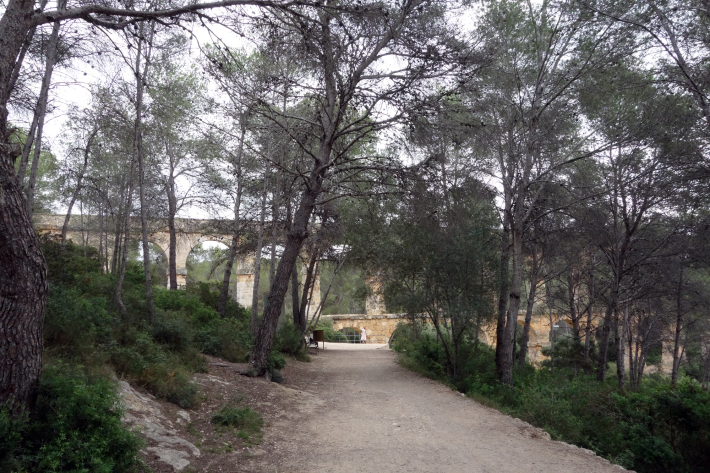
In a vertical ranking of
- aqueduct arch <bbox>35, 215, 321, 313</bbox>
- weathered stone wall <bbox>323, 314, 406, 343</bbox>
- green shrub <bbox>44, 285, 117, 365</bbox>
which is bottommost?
weathered stone wall <bbox>323, 314, 406, 343</bbox>

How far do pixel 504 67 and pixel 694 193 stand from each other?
16.9 feet

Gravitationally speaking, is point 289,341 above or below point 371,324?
above

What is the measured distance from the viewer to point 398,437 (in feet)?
18.7

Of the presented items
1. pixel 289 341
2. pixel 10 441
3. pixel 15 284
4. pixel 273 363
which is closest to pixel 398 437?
pixel 10 441

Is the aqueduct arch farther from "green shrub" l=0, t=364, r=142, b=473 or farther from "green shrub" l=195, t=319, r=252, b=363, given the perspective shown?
"green shrub" l=0, t=364, r=142, b=473

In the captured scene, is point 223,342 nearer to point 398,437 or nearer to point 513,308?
point 398,437

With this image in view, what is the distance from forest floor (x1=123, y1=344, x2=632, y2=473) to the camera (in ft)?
14.7

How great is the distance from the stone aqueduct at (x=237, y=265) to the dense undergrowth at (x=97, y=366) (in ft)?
16.1

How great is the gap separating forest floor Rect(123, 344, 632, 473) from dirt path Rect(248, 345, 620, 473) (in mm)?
13

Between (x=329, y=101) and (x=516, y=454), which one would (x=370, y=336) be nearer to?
(x=329, y=101)

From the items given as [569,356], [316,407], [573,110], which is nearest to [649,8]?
[573,110]

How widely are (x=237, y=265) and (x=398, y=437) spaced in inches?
842

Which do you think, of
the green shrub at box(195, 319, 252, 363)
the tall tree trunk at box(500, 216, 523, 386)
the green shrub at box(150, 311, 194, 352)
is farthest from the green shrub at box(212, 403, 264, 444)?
the tall tree trunk at box(500, 216, 523, 386)

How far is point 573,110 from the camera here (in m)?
11.6
